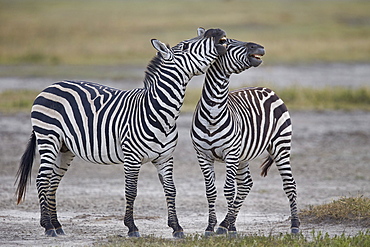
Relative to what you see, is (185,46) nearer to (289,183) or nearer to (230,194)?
(230,194)

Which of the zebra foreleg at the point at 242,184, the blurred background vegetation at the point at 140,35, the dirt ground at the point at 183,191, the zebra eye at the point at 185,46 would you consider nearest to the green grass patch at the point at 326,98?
the blurred background vegetation at the point at 140,35

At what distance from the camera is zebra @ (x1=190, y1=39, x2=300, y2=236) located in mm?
6512

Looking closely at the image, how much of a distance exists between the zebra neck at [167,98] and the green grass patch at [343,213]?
233cm

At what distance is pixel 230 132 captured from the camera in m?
6.52

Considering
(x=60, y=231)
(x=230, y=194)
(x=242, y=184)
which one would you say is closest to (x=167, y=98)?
(x=230, y=194)

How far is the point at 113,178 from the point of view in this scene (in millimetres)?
10609

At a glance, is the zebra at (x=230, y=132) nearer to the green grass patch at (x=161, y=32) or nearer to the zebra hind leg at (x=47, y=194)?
the zebra hind leg at (x=47, y=194)

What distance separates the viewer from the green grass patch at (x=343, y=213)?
23.5ft

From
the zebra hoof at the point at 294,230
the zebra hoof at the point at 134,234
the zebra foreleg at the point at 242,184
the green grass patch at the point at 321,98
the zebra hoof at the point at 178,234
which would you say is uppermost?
the green grass patch at the point at 321,98

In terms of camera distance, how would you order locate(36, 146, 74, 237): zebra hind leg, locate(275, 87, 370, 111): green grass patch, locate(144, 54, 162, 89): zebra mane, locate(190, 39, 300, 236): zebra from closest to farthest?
locate(190, 39, 300, 236): zebra → locate(144, 54, 162, 89): zebra mane → locate(36, 146, 74, 237): zebra hind leg → locate(275, 87, 370, 111): green grass patch

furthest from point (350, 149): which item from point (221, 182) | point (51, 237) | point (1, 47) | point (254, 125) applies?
point (1, 47)

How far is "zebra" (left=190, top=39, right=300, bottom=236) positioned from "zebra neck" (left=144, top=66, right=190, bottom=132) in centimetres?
25

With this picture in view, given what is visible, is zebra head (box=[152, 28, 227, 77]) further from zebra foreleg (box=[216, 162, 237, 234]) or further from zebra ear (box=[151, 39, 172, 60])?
zebra foreleg (box=[216, 162, 237, 234])

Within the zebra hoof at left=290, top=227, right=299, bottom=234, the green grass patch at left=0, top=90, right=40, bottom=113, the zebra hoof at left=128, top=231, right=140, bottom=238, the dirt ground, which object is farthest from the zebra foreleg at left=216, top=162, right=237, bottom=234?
the green grass patch at left=0, top=90, right=40, bottom=113
